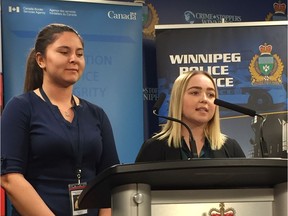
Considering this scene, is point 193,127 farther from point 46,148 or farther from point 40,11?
point 40,11

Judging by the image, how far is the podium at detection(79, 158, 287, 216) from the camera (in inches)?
41.8

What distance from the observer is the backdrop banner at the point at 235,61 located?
4004mm

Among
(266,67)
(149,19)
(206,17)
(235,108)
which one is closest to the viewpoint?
(235,108)

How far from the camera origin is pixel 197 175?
1.09m

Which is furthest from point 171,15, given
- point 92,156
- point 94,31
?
point 92,156

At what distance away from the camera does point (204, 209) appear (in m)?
1.13

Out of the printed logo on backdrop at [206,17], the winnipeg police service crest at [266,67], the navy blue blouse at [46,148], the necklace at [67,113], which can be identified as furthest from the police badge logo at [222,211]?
the printed logo on backdrop at [206,17]

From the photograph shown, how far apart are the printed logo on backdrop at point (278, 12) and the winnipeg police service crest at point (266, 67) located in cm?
82

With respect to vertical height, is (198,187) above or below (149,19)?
below

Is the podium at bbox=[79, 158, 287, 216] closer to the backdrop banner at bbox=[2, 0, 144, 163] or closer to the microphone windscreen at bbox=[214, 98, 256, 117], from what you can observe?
the microphone windscreen at bbox=[214, 98, 256, 117]

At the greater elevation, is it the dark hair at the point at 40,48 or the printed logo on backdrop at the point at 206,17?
the printed logo on backdrop at the point at 206,17

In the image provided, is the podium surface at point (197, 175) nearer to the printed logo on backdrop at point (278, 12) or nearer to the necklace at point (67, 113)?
the necklace at point (67, 113)

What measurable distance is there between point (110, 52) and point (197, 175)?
2.80m

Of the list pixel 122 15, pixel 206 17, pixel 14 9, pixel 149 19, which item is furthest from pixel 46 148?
pixel 206 17
